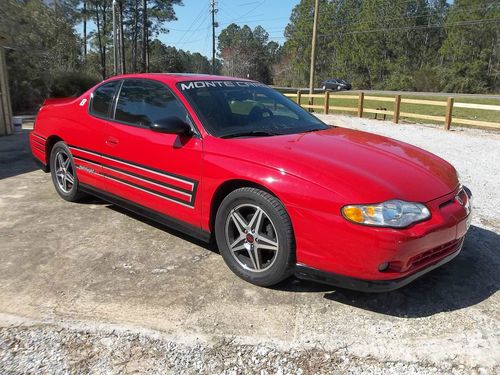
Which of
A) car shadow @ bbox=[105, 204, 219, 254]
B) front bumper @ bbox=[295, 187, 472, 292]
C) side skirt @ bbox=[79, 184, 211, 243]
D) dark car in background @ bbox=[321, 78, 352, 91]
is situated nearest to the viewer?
front bumper @ bbox=[295, 187, 472, 292]

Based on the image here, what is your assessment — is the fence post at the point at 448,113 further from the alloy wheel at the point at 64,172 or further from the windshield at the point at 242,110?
the alloy wheel at the point at 64,172

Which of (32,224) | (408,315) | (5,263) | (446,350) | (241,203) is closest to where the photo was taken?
(446,350)

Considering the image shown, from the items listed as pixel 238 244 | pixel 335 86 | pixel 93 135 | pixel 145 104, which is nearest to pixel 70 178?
pixel 93 135

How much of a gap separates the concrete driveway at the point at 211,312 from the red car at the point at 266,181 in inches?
11.0

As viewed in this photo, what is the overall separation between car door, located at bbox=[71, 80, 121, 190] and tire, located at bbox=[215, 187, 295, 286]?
171 cm

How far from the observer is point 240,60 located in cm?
7250

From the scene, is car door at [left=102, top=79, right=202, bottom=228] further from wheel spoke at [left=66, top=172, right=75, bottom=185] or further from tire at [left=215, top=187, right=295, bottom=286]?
wheel spoke at [left=66, top=172, right=75, bottom=185]

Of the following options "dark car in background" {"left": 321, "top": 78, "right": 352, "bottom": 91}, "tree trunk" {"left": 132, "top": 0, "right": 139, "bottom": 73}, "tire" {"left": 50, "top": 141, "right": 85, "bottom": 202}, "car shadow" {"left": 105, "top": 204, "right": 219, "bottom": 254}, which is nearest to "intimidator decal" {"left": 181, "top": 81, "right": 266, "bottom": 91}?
"car shadow" {"left": 105, "top": 204, "right": 219, "bottom": 254}

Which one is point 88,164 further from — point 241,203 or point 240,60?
point 240,60

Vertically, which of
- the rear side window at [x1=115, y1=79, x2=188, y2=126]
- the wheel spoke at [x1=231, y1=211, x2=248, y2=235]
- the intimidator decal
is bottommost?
the wheel spoke at [x1=231, y1=211, x2=248, y2=235]

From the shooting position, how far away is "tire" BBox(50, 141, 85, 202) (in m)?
4.96

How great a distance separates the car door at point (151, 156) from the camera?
11.6 ft

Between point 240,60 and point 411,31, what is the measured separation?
26.5 meters

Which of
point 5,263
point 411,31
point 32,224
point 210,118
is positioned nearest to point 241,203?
point 210,118
